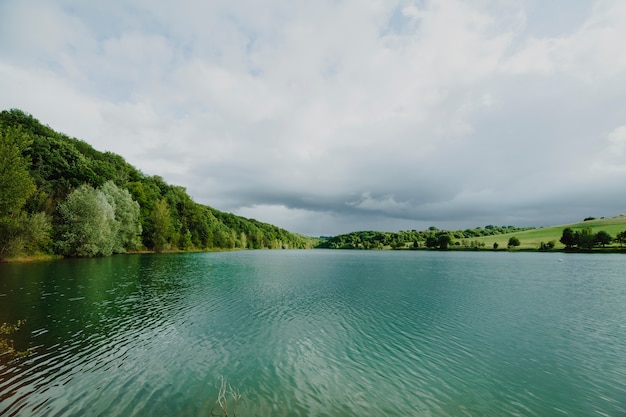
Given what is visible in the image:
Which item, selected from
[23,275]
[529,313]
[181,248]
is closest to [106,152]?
[181,248]

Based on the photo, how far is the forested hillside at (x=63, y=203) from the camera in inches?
1813

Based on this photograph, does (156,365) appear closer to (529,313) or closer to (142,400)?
(142,400)

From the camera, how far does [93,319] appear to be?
2020 centimetres

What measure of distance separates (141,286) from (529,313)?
43.4 m

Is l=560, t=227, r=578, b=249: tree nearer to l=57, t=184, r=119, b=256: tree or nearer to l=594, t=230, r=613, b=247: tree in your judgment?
l=594, t=230, r=613, b=247: tree

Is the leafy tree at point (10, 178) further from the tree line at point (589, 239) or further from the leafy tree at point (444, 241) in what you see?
the leafy tree at point (444, 241)

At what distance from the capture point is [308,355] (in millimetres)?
15680

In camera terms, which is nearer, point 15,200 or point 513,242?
point 15,200

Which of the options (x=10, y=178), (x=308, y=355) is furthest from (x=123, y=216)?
(x=308, y=355)

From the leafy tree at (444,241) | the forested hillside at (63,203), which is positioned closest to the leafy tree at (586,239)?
the leafy tree at (444,241)

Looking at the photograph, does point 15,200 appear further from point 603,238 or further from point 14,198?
point 603,238

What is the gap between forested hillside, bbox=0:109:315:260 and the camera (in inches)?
1813

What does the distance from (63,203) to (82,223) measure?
6.42m

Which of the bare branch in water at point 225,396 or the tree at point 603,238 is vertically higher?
the tree at point 603,238
